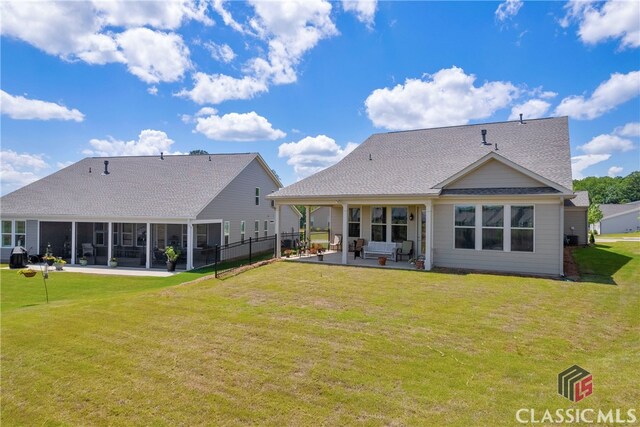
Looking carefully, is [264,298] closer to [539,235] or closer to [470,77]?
[539,235]

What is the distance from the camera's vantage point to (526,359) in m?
5.60

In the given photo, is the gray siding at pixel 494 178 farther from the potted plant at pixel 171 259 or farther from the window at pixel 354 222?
the potted plant at pixel 171 259

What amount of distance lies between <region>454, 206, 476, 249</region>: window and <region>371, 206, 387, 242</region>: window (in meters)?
3.95

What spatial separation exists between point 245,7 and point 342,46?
5601 millimetres

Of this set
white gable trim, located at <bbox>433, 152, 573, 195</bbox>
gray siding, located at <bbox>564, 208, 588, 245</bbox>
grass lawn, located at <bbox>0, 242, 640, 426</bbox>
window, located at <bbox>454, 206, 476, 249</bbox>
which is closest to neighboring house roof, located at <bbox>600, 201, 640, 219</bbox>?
gray siding, located at <bbox>564, 208, 588, 245</bbox>

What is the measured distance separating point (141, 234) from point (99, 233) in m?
3.17

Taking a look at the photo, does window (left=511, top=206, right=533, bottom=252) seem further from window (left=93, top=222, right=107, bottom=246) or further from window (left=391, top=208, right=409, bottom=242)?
window (left=93, top=222, right=107, bottom=246)

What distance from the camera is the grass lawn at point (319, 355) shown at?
437 centimetres

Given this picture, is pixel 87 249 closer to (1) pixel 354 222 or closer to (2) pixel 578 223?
(1) pixel 354 222

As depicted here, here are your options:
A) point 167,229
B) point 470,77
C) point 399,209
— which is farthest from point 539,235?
point 167,229

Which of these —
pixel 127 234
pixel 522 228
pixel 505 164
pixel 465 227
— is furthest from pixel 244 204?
pixel 522 228

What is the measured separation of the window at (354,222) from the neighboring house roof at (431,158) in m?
1.86

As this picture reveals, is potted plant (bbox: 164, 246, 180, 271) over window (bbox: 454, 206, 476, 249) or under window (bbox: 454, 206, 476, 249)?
under

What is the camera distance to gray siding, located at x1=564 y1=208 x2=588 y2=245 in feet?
73.7
